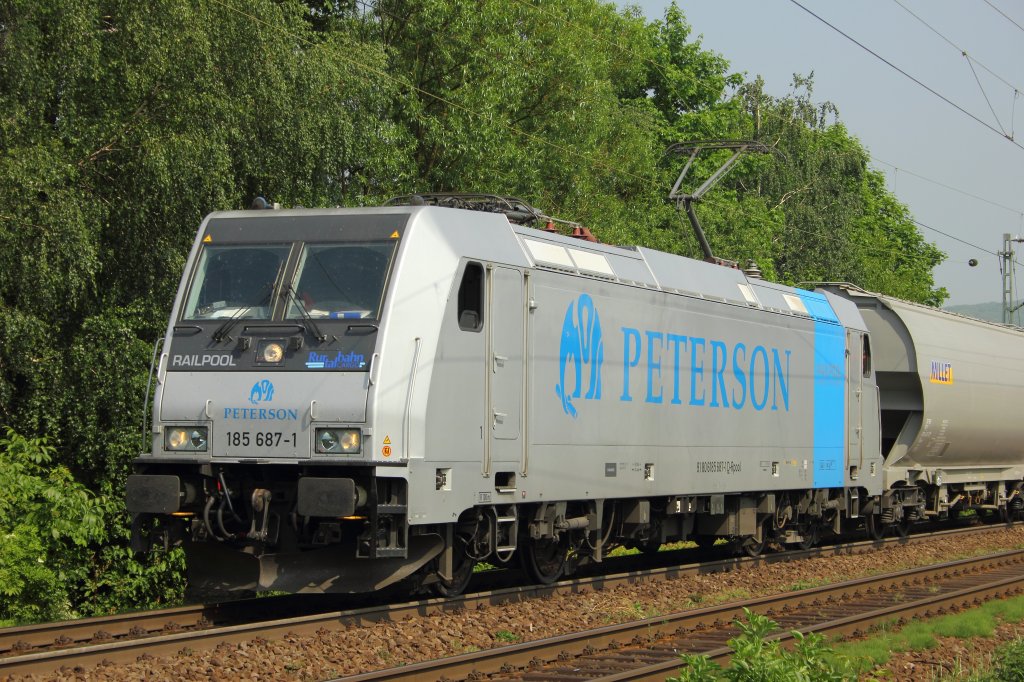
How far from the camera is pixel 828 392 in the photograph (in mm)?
18969

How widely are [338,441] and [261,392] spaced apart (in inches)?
34.3

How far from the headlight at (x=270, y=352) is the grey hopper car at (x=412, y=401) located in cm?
2

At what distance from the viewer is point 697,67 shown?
55062 millimetres

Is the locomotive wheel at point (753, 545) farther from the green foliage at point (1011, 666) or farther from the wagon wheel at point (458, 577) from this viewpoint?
the green foliage at point (1011, 666)

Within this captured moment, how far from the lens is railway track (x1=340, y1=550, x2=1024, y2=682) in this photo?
941cm

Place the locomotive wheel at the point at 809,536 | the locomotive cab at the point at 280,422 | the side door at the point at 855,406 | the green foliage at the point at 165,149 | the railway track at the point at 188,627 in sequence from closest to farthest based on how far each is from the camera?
the railway track at the point at 188,627 < the locomotive cab at the point at 280,422 < the green foliage at the point at 165,149 < the locomotive wheel at the point at 809,536 < the side door at the point at 855,406

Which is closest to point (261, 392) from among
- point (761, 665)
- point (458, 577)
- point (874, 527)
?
point (458, 577)

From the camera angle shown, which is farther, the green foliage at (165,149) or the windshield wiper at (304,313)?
the green foliage at (165,149)

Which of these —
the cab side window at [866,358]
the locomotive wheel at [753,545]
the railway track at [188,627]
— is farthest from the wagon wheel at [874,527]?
the railway track at [188,627]

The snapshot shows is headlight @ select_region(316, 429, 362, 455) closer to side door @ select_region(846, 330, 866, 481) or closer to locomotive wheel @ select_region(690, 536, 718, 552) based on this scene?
locomotive wheel @ select_region(690, 536, 718, 552)

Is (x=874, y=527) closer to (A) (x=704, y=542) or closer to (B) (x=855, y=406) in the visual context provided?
(B) (x=855, y=406)

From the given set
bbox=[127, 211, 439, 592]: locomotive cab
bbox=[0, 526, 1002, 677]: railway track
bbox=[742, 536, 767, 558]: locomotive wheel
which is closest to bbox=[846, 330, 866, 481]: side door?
bbox=[742, 536, 767, 558]: locomotive wheel

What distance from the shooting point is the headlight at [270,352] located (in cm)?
1098

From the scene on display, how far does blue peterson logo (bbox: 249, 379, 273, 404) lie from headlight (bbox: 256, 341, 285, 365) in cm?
19
